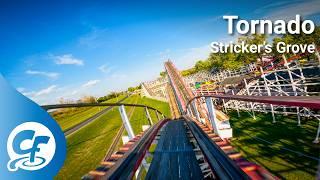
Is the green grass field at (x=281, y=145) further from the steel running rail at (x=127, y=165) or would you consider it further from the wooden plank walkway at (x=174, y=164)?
the steel running rail at (x=127, y=165)

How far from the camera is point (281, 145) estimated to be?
1115 cm

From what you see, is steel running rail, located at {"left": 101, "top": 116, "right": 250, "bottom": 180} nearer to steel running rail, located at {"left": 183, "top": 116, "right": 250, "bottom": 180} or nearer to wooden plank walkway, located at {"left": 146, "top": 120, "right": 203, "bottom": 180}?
steel running rail, located at {"left": 183, "top": 116, "right": 250, "bottom": 180}

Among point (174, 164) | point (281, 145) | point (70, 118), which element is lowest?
point (70, 118)

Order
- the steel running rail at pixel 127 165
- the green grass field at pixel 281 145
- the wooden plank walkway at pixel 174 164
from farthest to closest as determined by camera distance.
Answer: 1. the green grass field at pixel 281 145
2. the wooden plank walkway at pixel 174 164
3. the steel running rail at pixel 127 165

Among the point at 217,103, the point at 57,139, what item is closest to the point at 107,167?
the point at 57,139

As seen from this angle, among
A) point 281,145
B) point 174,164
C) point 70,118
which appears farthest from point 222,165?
point 70,118

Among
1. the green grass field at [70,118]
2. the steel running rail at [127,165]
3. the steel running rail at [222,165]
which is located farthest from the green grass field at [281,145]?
the green grass field at [70,118]

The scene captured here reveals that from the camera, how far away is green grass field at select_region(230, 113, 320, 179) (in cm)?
875

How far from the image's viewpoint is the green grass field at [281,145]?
28.7 feet

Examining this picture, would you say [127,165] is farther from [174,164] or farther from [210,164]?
[210,164]

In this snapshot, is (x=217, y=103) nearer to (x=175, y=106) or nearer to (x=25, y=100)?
(x=175, y=106)

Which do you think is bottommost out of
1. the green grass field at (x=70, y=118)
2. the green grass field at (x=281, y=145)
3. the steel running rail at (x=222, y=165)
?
the green grass field at (x=70, y=118)

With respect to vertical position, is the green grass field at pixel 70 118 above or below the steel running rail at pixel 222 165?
below

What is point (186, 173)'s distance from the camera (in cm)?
350
